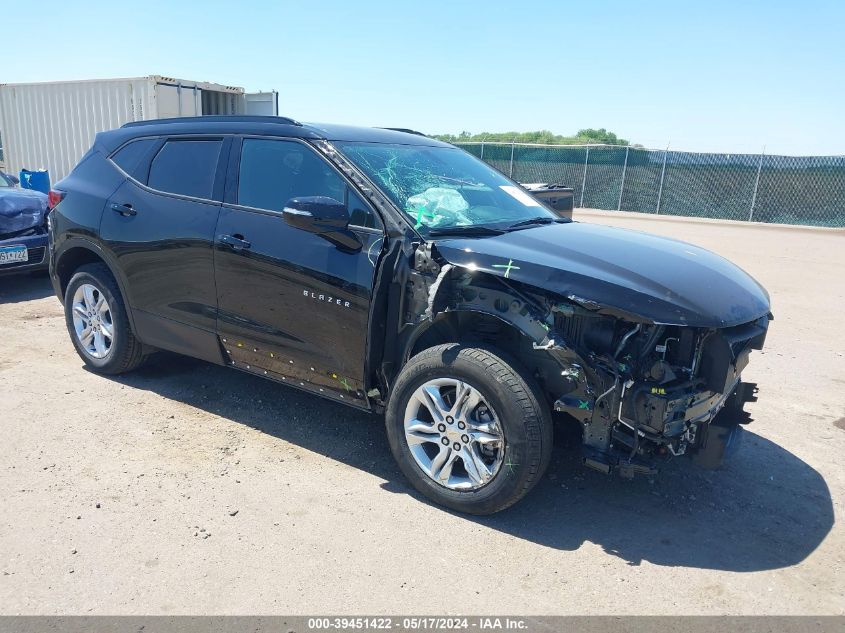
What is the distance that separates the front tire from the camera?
3.24 m

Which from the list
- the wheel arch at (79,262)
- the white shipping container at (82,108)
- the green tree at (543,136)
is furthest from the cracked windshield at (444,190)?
the green tree at (543,136)

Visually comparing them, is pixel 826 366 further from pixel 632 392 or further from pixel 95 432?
pixel 95 432

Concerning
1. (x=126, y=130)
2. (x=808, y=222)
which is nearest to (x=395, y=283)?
(x=126, y=130)

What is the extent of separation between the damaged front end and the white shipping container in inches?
403

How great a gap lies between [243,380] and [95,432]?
1234 mm

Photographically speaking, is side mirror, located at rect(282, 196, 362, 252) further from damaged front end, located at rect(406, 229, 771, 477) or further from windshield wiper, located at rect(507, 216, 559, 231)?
windshield wiper, located at rect(507, 216, 559, 231)

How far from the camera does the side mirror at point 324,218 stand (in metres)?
3.61

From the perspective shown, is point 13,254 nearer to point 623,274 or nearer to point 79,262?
point 79,262

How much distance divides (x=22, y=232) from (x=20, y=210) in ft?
0.93

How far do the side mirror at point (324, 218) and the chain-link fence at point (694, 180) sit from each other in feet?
61.5

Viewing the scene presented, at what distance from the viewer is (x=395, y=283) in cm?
358

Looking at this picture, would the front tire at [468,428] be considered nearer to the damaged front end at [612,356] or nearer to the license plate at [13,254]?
the damaged front end at [612,356]
